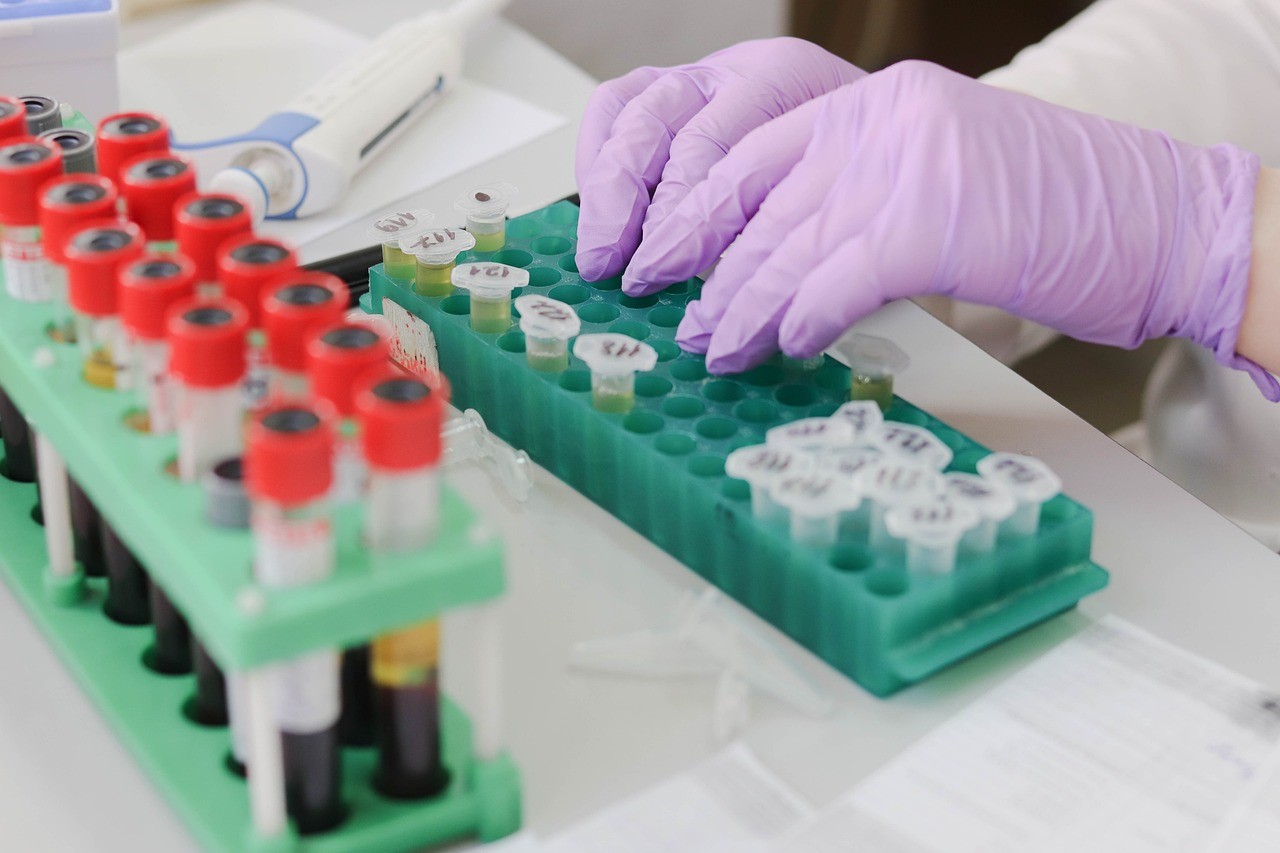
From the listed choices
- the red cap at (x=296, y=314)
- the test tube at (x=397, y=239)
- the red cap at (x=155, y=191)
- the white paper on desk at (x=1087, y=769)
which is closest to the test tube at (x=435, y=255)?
the test tube at (x=397, y=239)

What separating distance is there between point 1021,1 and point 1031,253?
1886 millimetres

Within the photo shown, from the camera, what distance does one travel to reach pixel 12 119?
2.54 ft

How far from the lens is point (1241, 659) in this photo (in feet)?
2.52

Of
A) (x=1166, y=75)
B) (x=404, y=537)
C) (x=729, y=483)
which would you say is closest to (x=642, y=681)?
(x=729, y=483)

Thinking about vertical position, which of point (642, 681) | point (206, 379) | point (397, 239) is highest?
point (206, 379)

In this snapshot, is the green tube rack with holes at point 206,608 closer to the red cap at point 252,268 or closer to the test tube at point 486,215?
the red cap at point 252,268

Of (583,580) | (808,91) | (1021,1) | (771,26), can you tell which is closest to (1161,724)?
(583,580)

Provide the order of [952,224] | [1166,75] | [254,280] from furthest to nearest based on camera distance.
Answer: [1166,75]
[952,224]
[254,280]

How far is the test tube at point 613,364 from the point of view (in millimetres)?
821

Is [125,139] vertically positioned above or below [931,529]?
above

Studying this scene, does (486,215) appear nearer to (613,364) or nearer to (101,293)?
(613,364)

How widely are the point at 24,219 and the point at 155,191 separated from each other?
69mm

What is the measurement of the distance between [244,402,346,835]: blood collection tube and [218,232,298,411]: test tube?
0.07 meters

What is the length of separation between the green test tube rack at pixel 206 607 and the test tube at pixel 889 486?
9.4 inches
